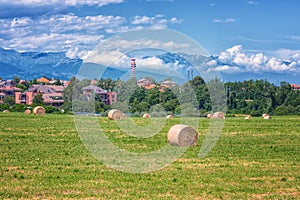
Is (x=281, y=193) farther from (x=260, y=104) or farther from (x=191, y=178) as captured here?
(x=260, y=104)

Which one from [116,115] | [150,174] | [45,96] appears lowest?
[150,174]

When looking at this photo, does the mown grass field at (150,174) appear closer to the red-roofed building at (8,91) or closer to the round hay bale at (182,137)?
the round hay bale at (182,137)

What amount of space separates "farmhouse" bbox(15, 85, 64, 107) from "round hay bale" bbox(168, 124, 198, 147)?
8805cm

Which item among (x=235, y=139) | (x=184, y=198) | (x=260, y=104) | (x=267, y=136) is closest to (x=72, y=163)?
(x=184, y=198)

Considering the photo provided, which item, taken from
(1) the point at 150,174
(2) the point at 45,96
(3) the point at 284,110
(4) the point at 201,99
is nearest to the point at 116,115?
(1) the point at 150,174

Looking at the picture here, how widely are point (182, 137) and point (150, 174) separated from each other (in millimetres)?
7599

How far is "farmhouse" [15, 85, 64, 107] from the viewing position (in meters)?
114

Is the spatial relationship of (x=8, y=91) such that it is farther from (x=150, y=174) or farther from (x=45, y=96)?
(x=150, y=174)

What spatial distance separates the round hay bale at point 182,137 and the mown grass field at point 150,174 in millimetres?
718

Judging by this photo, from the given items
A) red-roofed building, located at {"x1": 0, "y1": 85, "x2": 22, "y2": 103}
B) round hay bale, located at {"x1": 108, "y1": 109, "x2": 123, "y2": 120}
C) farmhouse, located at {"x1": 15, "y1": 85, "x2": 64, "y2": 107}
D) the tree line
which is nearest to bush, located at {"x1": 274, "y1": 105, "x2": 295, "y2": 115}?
the tree line

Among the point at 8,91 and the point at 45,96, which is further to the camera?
the point at 8,91

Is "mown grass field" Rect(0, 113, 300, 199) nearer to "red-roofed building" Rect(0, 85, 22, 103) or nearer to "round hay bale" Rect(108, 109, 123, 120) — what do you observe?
"round hay bale" Rect(108, 109, 123, 120)

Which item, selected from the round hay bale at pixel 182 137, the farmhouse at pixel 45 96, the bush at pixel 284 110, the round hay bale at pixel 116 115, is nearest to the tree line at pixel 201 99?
the bush at pixel 284 110

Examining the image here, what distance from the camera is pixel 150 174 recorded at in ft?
55.6
